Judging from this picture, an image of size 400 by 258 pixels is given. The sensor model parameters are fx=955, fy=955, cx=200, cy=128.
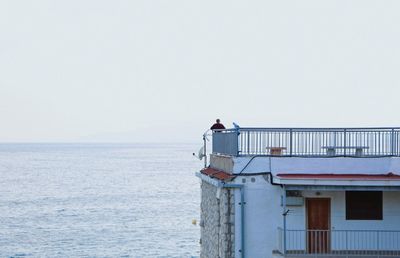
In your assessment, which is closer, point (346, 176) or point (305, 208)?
point (346, 176)

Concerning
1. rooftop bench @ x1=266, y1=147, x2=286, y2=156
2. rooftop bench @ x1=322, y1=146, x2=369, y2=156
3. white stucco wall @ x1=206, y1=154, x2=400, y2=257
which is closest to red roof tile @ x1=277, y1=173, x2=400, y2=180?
white stucco wall @ x1=206, y1=154, x2=400, y2=257

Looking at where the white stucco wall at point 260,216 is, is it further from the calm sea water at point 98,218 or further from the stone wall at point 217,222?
Answer: the calm sea water at point 98,218

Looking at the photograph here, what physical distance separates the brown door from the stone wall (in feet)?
7.10

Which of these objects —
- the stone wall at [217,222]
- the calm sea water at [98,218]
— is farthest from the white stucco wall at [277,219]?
the calm sea water at [98,218]

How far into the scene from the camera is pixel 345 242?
26859 mm

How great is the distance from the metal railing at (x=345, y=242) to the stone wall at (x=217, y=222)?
147cm

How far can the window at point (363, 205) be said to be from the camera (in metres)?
27.1

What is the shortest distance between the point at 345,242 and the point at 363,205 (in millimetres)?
1209

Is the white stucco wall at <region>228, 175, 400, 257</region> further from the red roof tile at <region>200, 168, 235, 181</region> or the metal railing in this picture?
the red roof tile at <region>200, 168, 235, 181</region>

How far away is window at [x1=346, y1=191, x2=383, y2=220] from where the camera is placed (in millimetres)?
27109

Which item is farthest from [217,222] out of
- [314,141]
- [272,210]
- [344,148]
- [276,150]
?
[344,148]

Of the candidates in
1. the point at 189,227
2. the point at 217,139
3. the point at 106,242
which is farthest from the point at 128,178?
the point at 217,139

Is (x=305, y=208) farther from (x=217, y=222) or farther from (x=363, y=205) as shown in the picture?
(x=217, y=222)

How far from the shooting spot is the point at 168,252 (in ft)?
201
